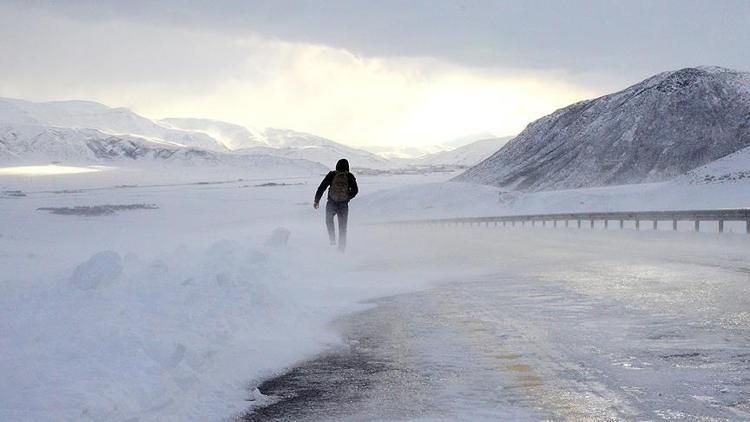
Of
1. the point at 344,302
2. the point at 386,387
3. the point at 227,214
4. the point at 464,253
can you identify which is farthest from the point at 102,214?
the point at 386,387

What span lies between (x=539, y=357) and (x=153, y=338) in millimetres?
3242

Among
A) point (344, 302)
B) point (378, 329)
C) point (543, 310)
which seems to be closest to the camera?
point (378, 329)

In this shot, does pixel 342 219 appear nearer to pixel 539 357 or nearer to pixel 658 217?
pixel 539 357

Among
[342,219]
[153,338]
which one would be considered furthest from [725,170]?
[153,338]

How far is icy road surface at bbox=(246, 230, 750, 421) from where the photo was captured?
20.0ft

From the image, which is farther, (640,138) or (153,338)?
(640,138)

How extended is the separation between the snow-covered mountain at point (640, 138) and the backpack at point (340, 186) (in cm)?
13827

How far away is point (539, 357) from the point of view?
7809mm

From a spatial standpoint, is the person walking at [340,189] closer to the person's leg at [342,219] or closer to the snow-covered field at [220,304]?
the person's leg at [342,219]

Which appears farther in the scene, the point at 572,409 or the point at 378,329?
the point at 378,329

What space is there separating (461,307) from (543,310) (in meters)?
1.14

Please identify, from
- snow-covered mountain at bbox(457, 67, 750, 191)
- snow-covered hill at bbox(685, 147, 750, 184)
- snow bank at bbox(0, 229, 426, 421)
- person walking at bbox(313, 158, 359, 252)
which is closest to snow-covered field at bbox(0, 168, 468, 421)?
snow bank at bbox(0, 229, 426, 421)

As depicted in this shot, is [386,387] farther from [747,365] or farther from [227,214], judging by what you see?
[227,214]

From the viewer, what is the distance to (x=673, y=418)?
5.63m
